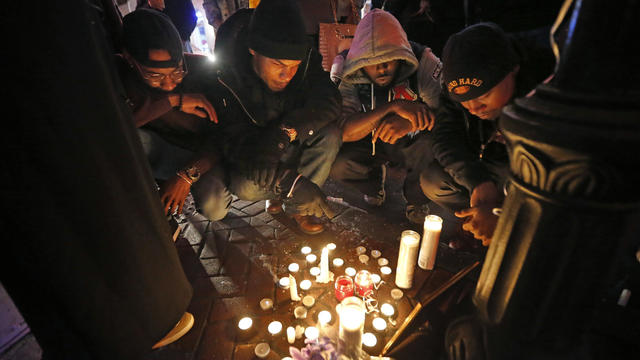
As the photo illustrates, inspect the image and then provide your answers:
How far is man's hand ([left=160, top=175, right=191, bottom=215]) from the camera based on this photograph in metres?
2.46

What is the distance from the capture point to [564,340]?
1.11 meters

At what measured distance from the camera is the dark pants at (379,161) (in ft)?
11.1

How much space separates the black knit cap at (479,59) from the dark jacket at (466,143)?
282mm

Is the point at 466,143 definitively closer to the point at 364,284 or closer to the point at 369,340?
the point at 364,284

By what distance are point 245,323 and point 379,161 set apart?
2.58m

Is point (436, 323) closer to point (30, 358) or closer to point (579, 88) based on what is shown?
point (579, 88)

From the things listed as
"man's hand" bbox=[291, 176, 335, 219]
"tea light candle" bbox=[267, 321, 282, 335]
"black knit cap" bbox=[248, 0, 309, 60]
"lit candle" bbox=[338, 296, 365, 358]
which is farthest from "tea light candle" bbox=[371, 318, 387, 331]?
"black knit cap" bbox=[248, 0, 309, 60]

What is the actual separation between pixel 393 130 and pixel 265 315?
212 centimetres

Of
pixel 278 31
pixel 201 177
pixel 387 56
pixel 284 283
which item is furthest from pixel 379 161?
pixel 201 177

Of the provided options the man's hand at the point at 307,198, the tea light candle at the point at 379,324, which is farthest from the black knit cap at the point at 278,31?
the tea light candle at the point at 379,324

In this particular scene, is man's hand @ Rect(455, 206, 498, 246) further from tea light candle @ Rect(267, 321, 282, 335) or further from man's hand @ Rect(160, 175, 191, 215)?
man's hand @ Rect(160, 175, 191, 215)

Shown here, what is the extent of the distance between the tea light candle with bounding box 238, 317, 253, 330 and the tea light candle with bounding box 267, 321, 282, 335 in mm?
138

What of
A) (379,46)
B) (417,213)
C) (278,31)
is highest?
(278,31)

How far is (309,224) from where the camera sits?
2.96 m
